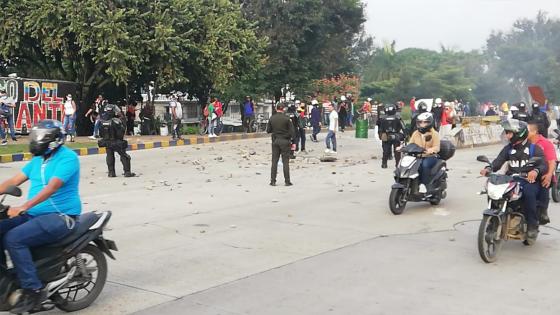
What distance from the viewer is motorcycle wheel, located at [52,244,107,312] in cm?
503

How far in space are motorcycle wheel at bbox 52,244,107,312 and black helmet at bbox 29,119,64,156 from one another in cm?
86

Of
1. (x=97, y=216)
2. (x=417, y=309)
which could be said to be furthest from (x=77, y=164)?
(x=417, y=309)

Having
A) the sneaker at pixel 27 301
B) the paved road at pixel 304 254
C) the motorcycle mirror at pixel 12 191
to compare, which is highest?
the motorcycle mirror at pixel 12 191

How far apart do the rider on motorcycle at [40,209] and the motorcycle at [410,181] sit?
5.56 meters

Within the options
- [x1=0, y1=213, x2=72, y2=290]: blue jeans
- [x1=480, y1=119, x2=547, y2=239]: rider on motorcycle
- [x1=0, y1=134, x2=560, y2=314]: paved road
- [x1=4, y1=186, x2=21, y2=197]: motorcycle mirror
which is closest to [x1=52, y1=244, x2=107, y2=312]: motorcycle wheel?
[x1=0, y1=134, x2=560, y2=314]: paved road

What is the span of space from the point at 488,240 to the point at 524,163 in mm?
1098

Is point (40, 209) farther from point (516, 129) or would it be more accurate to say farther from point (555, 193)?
point (555, 193)

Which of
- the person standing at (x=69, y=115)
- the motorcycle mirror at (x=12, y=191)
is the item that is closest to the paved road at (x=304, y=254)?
the motorcycle mirror at (x=12, y=191)

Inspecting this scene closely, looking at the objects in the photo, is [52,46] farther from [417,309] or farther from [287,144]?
[417,309]

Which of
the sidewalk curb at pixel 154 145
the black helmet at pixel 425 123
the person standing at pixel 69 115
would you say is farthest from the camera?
the person standing at pixel 69 115

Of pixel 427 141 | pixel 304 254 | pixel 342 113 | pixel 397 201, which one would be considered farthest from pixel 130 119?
pixel 304 254

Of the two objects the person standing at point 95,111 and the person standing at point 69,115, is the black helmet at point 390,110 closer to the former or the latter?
the person standing at point 69,115

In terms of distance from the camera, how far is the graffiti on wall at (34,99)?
2339cm

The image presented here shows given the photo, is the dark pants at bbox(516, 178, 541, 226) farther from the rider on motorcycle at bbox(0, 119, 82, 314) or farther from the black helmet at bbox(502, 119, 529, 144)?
the rider on motorcycle at bbox(0, 119, 82, 314)
